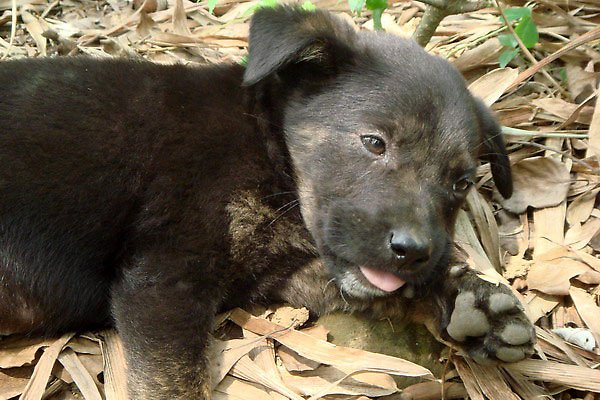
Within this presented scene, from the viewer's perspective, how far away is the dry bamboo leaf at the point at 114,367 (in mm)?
3115

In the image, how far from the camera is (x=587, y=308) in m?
3.48

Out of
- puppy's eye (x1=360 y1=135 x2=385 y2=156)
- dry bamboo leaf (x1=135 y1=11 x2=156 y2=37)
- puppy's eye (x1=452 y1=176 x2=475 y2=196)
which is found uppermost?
puppy's eye (x1=360 y1=135 x2=385 y2=156)

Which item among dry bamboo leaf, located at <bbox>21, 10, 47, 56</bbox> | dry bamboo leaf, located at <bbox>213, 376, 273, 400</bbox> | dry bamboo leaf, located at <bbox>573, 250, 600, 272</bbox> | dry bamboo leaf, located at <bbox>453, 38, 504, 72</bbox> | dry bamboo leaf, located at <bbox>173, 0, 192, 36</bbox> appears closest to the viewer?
dry bamboo leaf, located at <bbox>213, 376, 273, 400</bbox>

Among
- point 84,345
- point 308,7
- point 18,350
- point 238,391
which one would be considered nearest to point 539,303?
point 238,391

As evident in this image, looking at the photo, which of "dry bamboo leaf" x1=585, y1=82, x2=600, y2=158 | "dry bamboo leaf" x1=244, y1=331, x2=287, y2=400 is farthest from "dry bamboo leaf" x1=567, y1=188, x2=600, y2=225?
"dry bamboo leaf" x1=244, y1=331, x2=287, y2=400

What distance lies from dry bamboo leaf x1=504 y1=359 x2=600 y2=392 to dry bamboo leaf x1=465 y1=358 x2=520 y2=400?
0.07 metres

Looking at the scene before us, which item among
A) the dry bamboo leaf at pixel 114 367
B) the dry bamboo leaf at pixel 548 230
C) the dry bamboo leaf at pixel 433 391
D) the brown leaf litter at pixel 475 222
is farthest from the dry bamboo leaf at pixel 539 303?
the dry bamboo leaf at pixel 114 367

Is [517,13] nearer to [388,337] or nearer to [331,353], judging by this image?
[388,337]

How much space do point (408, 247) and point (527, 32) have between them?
7.02 ft

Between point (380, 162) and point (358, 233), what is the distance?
0.35 meters

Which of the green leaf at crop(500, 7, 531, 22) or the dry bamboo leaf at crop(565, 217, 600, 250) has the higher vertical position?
the green leaf at crop(500, 7, 531, 22)

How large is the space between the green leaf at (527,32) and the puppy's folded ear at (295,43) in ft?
4.47

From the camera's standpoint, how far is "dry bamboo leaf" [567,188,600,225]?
400 centimetres

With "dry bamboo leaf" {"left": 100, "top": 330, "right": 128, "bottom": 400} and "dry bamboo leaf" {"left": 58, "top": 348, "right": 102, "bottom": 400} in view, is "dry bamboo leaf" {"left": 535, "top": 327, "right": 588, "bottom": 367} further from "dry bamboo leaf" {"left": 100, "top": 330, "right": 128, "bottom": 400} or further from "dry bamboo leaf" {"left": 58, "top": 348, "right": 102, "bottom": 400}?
"dry bamboo leaf" {"left": 58, "top": 348, "right": 102, "bottom": 400}
